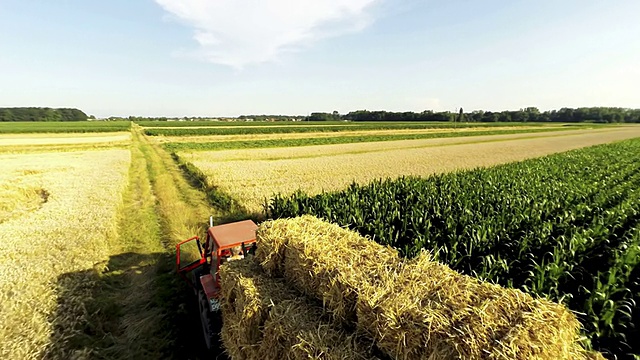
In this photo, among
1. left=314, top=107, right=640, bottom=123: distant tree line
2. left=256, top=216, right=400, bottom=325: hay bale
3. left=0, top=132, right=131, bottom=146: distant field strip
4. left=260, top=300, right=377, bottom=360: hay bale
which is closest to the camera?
left=260, top=300, right=377, bottom=360: hay bale

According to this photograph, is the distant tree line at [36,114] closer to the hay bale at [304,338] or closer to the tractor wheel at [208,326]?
the tractor wheel at [208,326]

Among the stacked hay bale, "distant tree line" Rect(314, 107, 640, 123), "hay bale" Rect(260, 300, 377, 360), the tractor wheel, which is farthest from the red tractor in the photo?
"distant tree line" Rect(314, 107, 640, 123)

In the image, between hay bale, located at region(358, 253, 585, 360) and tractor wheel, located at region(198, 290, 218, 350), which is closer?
hay bale, located at region(358, 253, 585, 360)

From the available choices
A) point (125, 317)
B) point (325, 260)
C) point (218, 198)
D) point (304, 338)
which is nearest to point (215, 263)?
point (125, 317)

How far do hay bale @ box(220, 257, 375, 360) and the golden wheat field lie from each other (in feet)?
12.3

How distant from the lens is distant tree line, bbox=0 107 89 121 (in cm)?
16075

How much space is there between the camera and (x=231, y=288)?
4.79 metres

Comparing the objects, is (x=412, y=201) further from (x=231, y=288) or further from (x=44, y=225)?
(x=44, y=225)

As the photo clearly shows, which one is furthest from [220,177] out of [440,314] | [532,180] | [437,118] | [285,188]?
[437,118]

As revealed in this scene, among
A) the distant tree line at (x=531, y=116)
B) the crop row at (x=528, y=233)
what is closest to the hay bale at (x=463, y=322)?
the crop row at (x=528, y=233)

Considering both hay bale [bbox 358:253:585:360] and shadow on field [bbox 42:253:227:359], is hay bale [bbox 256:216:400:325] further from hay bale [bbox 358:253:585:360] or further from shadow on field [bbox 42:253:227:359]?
shadow on field [bbox 42:253:227:359]

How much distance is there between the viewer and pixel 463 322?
9.11 feet

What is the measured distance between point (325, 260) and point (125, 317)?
5565 millimetres

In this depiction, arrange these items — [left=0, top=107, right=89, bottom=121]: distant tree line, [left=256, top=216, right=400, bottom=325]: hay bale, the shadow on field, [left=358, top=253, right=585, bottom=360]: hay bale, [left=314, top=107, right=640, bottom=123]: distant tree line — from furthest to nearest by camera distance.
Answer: [left=0, top=107, right=89, bottom=121]: distant tree line, [left=314, top=107, right=640, bottom=123]: distant tree line, the shadow on field, [left=256, top=216, right=400, bottom=325]: hay bale, [left=358, top=253, right=585, bottom=360]: hay bale
